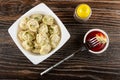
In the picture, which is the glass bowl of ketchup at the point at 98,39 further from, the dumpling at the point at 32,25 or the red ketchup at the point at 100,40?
the dumpling at the point at 32,25

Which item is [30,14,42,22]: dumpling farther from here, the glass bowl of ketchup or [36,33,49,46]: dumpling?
the glass bowl of ketchup

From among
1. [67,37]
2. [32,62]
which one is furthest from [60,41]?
[32,62]

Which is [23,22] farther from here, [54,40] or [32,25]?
[54,40]

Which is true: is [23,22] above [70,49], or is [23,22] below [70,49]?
above

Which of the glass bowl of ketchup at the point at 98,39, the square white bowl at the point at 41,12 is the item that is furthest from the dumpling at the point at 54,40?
the glass bowl of ketchup at the point at 98,39

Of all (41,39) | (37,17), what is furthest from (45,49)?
(37,17)

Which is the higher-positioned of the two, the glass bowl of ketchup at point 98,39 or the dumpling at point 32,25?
the dumpling at point 32,25
